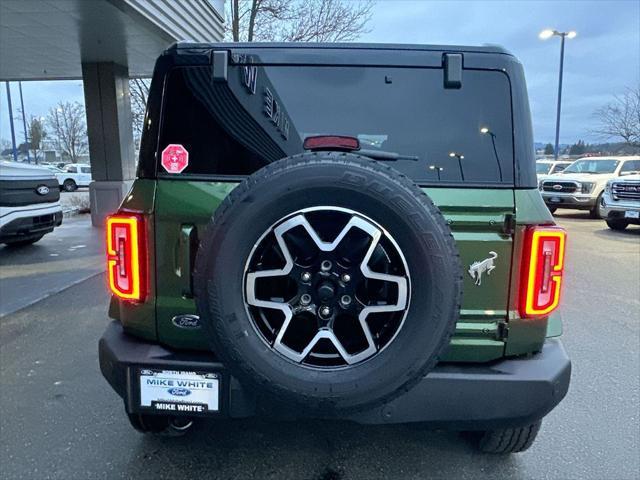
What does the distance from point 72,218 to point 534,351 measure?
14269 millimetres

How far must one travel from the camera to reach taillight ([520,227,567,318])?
206 cm

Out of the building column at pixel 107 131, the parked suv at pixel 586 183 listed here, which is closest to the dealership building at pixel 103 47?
the building column at pixel 107 131

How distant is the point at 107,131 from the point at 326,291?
11.0m

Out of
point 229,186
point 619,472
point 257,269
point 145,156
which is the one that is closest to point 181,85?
point 145,156

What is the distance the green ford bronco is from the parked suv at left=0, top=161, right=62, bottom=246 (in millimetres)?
5968

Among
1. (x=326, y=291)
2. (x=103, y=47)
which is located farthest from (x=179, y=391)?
(x=103, y=47)

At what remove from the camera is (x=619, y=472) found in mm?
2527

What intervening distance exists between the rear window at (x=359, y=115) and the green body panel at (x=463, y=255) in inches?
5.8

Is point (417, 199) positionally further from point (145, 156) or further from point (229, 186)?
point (145, 156)

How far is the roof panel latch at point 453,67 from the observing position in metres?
2.11

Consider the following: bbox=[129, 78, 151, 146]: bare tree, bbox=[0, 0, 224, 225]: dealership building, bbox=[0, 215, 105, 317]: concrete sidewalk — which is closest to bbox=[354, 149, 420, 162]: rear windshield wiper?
bbox=[0, 215, 105, 317]: concrete sidewalk

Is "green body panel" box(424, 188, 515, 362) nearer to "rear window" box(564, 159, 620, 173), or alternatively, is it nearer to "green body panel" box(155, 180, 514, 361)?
"green body panel" box(155, 180, 514, 361)

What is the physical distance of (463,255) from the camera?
2066mm

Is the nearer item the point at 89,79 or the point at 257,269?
the point at 257,269
